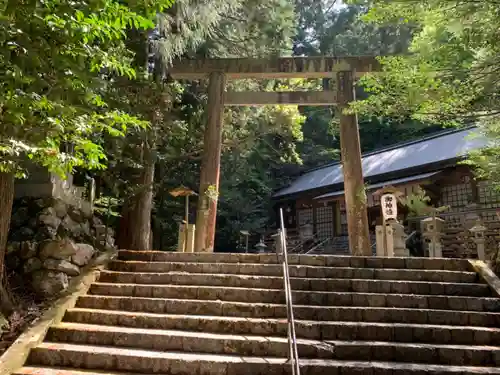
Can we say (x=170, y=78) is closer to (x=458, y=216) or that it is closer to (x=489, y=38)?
(x=489, y=38)

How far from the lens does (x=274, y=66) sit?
1015 centimetres

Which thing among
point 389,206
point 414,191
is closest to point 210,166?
point 389,206

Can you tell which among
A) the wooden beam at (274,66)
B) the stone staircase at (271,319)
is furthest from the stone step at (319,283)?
the wooden beam at (274,66)

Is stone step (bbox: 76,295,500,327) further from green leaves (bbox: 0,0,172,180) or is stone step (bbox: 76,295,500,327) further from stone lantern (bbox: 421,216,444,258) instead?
stone lantern (bbox: 421,216,444,258)

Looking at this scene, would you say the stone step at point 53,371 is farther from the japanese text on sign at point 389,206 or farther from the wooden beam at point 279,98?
the wooden beam at point 279,98

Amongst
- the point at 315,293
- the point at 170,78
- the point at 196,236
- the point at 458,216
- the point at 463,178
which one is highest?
the point at 170,78

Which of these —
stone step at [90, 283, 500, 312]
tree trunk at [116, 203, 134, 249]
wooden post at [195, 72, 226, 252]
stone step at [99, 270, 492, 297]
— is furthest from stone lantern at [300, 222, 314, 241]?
stone step at [90, 283, 500, 312]

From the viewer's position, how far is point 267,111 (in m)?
12.4

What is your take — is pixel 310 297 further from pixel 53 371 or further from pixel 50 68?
pixel 50 68

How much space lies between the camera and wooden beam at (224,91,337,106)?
10.4 metres

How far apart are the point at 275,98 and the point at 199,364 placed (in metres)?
7.78

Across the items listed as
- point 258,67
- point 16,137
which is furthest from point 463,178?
point 16,137

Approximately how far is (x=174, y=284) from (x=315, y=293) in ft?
6.59

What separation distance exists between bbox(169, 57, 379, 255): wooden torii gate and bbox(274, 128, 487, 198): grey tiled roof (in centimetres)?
502
